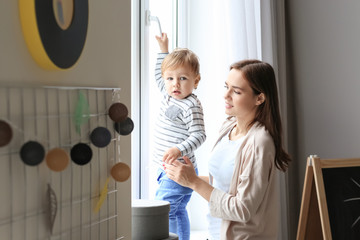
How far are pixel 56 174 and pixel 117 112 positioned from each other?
252 mm

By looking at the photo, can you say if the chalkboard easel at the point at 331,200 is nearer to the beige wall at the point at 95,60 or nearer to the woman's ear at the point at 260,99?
the woman's ear at the point at 260,99

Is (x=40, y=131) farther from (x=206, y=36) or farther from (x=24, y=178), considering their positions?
(x=206, y=36)

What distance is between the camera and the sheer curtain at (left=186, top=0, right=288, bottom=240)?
252 cm

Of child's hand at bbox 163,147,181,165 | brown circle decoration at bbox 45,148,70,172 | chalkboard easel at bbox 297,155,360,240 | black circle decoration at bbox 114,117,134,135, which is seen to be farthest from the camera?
chalkboard easel at bbox 297,155,360,240

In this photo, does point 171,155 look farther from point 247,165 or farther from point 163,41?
point 163,41

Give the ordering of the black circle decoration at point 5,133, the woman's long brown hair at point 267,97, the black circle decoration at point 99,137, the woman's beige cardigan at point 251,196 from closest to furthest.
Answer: the black circle decoration at point 5,133 < the black circle decoration at point 99,137 < the woman's beige cardigan at point 251,196 < the woman's long brown hair at point 267,97

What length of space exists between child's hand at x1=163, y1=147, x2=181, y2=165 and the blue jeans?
21cm

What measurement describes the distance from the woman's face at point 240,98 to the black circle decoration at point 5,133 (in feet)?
3.25

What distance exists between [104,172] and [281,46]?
1622 mm

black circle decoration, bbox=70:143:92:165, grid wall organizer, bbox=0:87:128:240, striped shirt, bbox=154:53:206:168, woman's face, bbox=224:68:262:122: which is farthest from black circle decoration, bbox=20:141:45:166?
striped shirt, bbox=154:53:206:168

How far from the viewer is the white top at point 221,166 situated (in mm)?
1879

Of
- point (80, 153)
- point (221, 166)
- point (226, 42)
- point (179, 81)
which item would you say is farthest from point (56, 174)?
point (226, 42)

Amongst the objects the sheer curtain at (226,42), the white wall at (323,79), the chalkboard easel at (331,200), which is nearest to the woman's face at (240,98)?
the chalkboard easel at (331,200)

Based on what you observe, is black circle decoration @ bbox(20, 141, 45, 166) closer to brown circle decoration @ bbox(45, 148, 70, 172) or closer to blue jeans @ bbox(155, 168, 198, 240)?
brown circle decoration @ bbox(45, 148, 70, 172)
